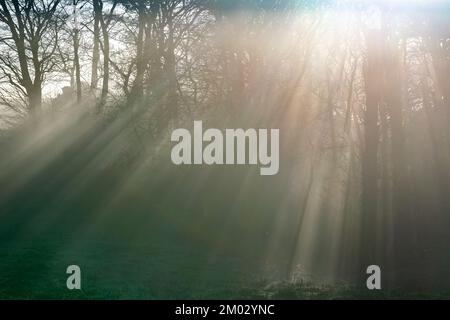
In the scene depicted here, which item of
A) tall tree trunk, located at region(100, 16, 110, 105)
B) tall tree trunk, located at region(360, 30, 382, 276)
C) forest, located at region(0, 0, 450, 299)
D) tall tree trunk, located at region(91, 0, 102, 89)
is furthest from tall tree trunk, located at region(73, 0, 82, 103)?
tall tree trunk, located at region(360, 30, 382, 276)

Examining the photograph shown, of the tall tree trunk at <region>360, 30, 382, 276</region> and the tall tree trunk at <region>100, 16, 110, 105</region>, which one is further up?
the tall tree trunk at <region>100, 16, 110, 105</region>

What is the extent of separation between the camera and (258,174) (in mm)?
11773

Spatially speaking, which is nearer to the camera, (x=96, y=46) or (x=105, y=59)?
(x=105, y=59)

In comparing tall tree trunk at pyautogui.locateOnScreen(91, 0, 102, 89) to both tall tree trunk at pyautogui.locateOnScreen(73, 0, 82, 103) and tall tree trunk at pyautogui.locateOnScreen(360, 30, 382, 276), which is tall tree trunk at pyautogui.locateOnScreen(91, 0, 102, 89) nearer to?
tall tree trunk at pyautogui.locateOnScreen(73, 0, 82, 103)

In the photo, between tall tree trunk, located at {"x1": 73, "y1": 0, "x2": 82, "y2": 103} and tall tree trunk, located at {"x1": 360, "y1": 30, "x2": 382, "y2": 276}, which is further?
tall tree trunk, located at {"x1": 73, "y1": 0, "x2": 82, "y2": 103}

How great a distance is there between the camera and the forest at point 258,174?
30.1 ft

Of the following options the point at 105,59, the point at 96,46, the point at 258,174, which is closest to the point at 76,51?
the point at 96,46

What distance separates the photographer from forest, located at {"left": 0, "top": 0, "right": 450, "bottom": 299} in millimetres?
9164

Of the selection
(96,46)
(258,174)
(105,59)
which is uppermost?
(96,46)

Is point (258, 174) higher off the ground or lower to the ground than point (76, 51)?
lower

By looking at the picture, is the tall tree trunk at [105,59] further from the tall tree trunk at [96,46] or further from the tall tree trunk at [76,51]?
the tall tree trunk at [76,51]

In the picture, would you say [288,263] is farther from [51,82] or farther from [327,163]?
[51,82]

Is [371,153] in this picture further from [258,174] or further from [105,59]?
[105,59]

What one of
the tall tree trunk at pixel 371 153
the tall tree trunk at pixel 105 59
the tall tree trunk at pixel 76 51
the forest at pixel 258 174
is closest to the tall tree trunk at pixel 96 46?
the tall tree trunk at pixel 105 59
